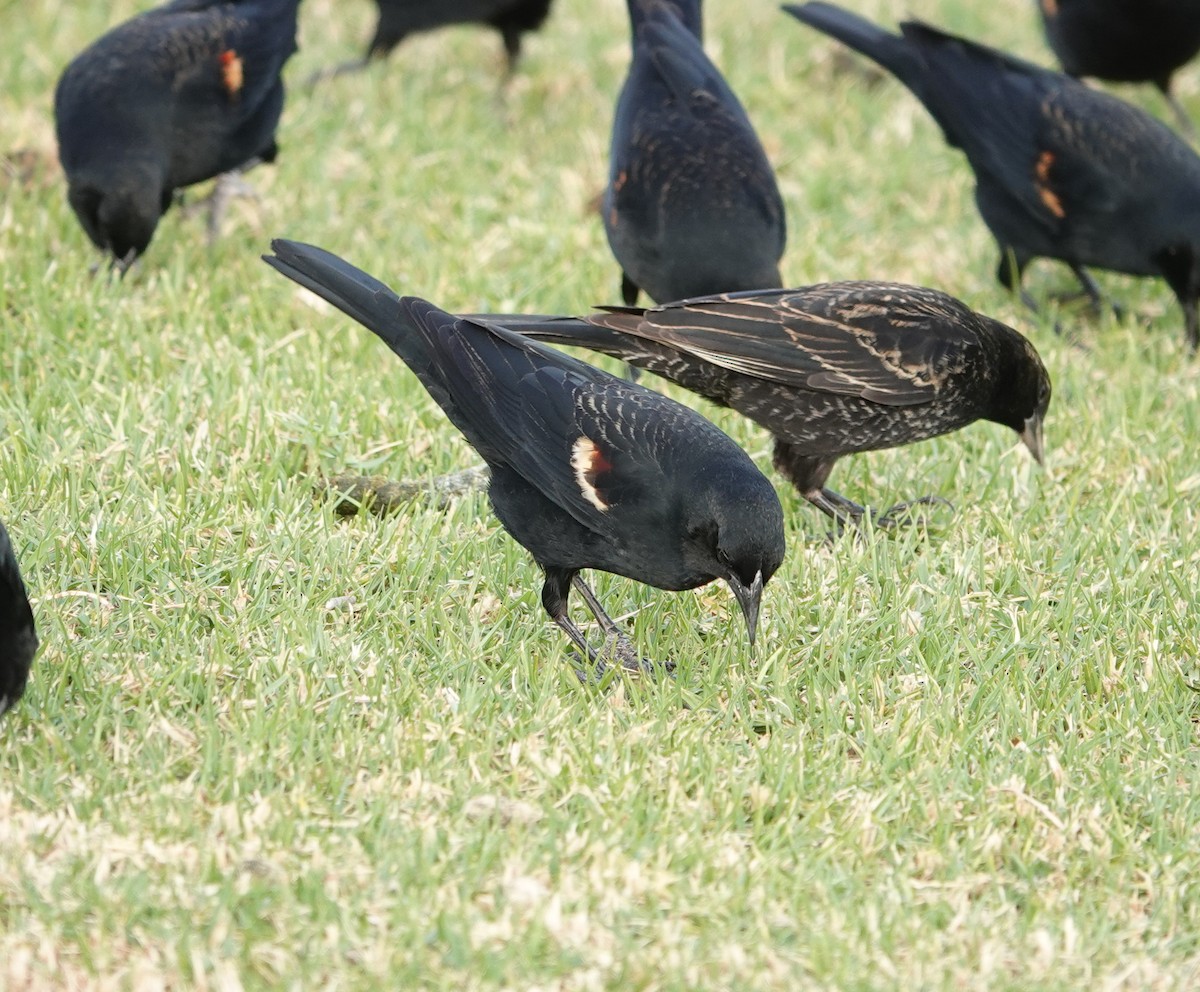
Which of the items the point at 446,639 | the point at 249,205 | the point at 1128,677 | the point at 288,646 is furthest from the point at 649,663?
the point at 249,205

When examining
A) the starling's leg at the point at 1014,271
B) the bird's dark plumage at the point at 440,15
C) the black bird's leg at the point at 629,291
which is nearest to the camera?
the black bird's leg at the point at 629,291

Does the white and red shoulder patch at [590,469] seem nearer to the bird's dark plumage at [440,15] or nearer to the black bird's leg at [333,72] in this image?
the bird's dark plumage at [440,15]

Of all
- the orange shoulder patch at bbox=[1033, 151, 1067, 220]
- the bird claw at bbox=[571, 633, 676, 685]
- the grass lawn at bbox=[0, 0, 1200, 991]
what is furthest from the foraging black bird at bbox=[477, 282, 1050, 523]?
the orange shoulder patch at bbox=[1033, 151, 1067, 220]

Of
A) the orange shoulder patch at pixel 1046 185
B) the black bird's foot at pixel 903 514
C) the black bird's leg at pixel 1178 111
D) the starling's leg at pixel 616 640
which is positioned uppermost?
the orange shoulder patch at pixel 1046 185

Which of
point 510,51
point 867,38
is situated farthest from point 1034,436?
point 510,51

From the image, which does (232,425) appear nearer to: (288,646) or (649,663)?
(288,646)

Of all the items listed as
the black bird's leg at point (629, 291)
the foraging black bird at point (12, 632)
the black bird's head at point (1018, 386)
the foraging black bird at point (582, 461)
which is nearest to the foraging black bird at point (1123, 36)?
the black bird's leg at point (629, 291)

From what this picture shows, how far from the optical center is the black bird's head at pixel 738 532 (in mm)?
3980

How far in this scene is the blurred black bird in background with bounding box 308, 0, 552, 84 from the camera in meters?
8.44

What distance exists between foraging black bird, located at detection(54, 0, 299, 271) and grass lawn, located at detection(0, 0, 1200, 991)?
285 mm

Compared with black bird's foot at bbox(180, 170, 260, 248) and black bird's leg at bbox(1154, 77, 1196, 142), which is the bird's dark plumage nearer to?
black bird's foot at bbox(180, 170, 260, 248)

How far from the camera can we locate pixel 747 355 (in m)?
5.17

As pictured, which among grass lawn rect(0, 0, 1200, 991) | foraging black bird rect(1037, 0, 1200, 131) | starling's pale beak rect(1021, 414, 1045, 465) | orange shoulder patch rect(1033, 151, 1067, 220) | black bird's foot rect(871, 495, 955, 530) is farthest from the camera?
foraging black bird rect(1037, 0, 1200, 131)

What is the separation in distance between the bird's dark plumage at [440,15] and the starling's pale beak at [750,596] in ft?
Answer: 17.2
